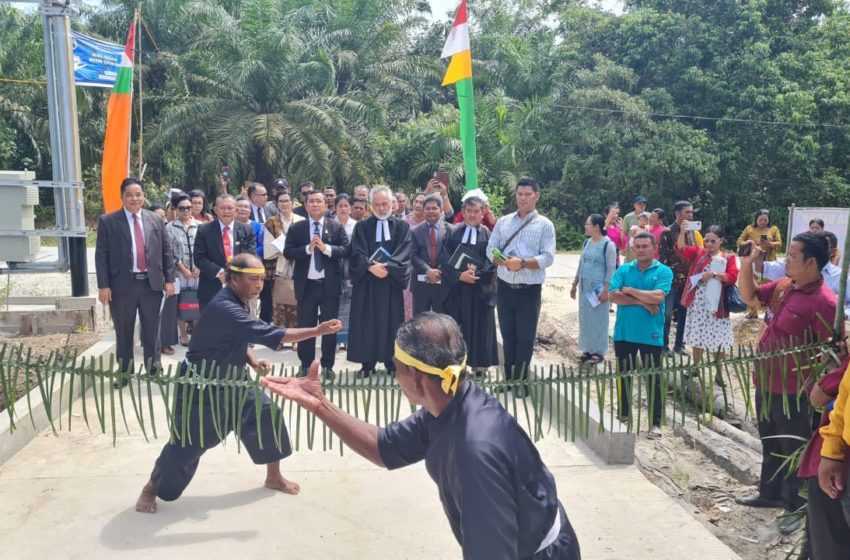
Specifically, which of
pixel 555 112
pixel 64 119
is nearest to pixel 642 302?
pixel 64 119

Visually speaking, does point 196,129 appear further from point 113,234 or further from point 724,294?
point 724,294

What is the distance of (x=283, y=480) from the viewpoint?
464cm

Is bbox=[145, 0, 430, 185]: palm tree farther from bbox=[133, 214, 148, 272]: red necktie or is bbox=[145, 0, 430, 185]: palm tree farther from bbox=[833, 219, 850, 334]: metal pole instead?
bbox=[833, 219, 850, 334]: metal pole

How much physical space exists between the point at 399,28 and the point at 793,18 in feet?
40.8

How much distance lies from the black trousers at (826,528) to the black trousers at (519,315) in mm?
3585

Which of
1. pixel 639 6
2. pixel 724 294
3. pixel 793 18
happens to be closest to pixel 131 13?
pixel 639 6

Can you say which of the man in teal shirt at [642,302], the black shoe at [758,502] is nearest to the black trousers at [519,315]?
the man in teal shirt at [642,302]

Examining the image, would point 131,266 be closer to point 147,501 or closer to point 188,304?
point 188,304

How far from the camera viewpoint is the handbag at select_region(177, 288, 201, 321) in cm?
813

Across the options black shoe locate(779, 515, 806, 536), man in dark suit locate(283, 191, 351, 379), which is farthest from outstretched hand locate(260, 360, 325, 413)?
man in dark suit locate(283, 191, 351, 379)

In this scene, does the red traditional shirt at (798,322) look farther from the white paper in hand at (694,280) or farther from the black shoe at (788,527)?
the white paper in hand at (694,280)

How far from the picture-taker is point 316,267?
7.22 m

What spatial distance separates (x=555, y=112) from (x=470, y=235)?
17421 millimetres

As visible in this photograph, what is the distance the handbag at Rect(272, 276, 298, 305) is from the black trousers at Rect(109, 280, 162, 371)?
1.64 meters
